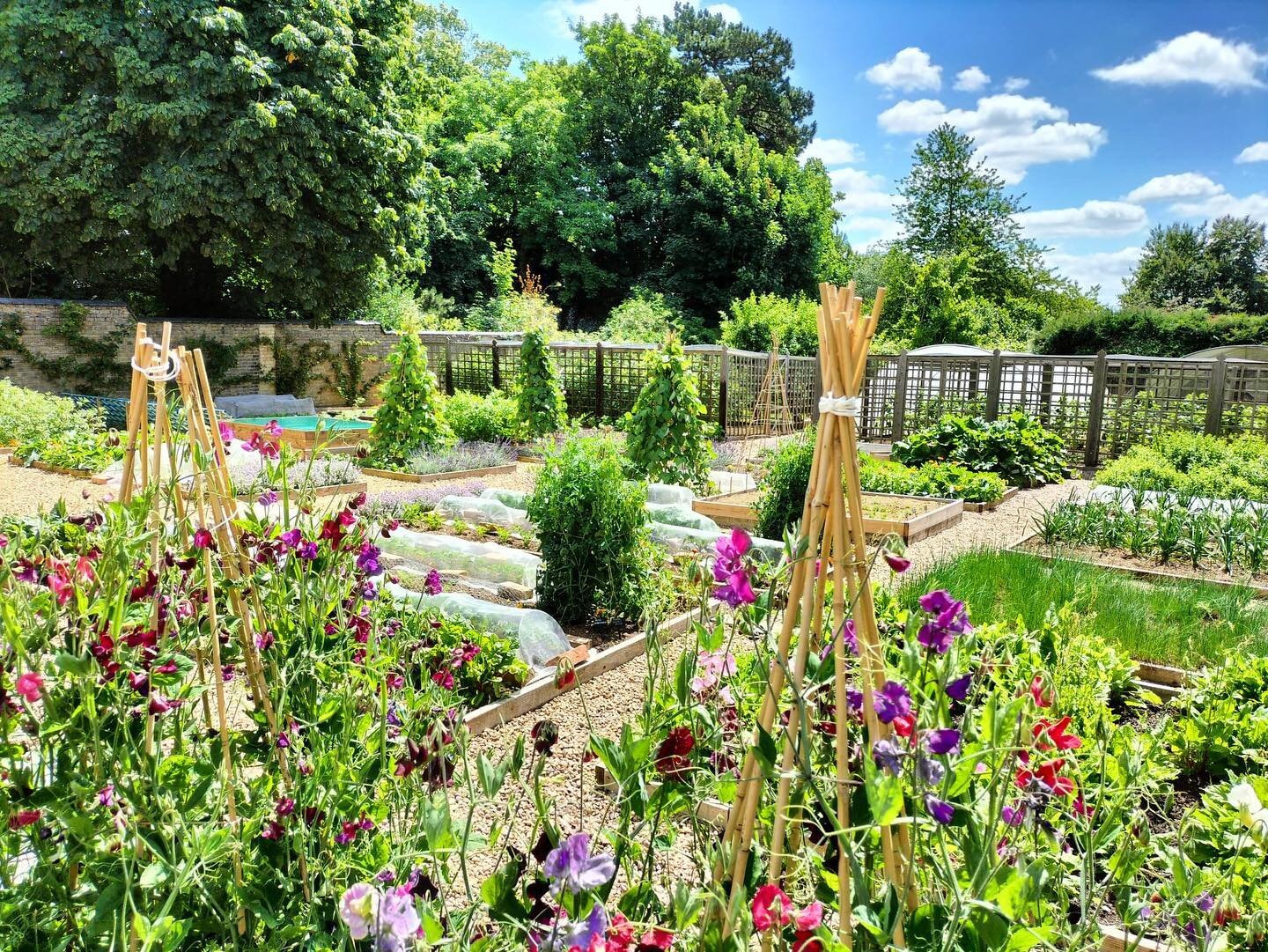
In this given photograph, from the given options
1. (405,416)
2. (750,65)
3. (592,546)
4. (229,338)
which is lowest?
(592,546)

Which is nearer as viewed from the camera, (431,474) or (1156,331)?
(431,474)

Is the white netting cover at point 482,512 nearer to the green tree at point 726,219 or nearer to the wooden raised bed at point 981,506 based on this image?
the wooden raised bed at point 981,506

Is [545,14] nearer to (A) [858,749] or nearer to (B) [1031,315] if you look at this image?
(B) [1031,315]

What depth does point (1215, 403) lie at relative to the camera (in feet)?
35.2

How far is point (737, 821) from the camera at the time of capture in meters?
1.38

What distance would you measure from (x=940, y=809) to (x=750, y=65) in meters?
37.6

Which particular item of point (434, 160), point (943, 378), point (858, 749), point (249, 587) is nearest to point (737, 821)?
point (858, 749)

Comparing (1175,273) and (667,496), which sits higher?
(1175,273)

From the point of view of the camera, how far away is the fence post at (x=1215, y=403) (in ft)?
34.9

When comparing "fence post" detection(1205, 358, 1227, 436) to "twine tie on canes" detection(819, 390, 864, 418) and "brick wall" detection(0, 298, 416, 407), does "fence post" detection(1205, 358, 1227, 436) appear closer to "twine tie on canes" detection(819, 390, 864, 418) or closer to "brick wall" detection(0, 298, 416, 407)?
"twine tie on canes" detection(819, 390, 864, 418)

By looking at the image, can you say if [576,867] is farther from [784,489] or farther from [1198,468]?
[1198,468]

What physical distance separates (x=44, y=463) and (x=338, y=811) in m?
9.32

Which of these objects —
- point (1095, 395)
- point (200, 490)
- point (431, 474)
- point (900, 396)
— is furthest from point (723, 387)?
point (200, 490)

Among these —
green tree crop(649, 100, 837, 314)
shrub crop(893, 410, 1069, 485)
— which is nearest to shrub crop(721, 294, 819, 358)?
green tree crop(649, 100, 837, 314)
